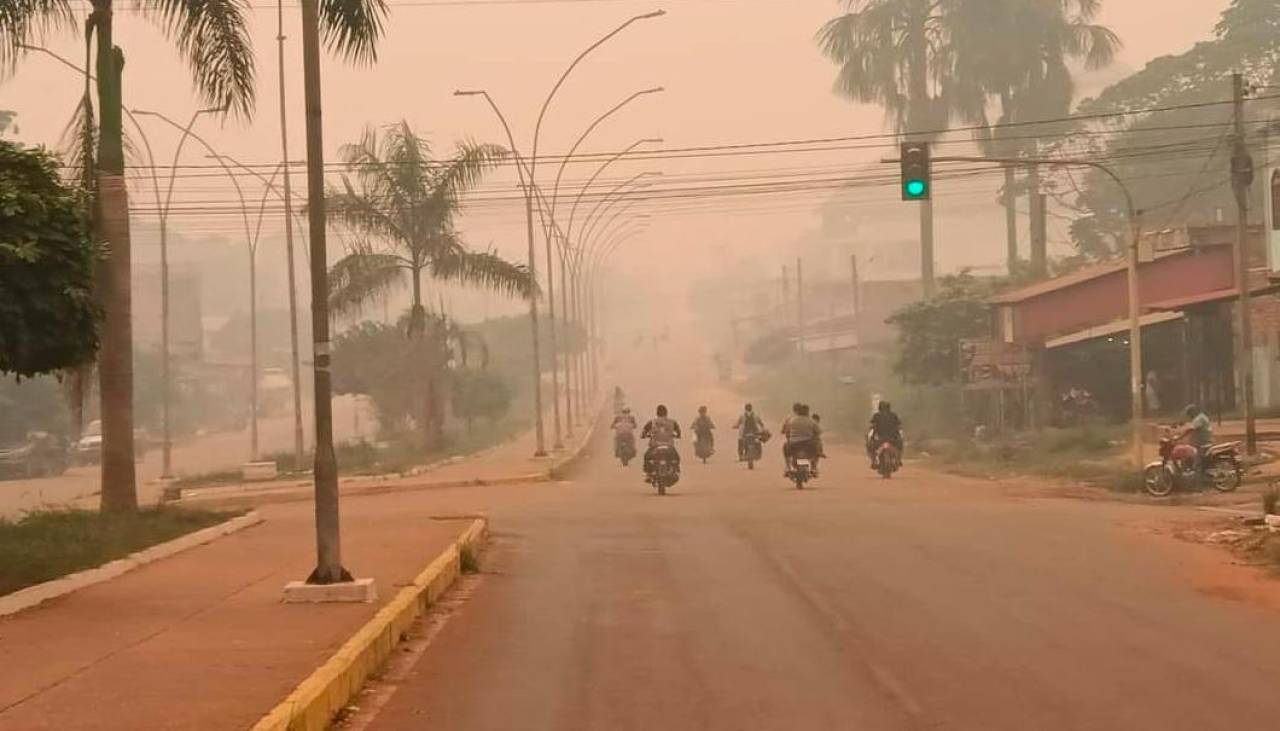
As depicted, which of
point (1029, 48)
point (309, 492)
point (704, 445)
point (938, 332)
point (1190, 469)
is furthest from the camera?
point (1029, 48)

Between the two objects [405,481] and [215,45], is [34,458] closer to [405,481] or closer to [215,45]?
[405,481]

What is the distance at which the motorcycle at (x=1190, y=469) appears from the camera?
96.8 feet

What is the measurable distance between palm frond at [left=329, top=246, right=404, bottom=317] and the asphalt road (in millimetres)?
25135

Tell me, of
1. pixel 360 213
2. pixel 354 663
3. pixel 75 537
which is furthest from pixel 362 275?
pixel 354 663

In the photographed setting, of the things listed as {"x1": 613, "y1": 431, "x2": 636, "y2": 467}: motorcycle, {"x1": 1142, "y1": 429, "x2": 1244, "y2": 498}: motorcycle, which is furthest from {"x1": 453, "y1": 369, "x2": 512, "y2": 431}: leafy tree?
{"x1": 1142, "y1": 429, "x2": 1244, "y2": 498}: motorcycle

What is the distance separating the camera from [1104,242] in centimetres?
8094

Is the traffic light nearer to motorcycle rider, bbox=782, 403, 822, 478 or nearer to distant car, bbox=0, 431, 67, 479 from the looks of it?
motorcycle rider, bbox=782, 403, 822, 478

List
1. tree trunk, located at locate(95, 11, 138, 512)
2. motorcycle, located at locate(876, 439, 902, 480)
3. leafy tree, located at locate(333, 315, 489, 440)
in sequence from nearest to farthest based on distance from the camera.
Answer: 1. tree trunk, located at locate(95, 11, 138, 512)
2. motorcycle, located at locate(876, 439, 902, 480)
3. leafy tree, located at locate(333, 315, 489, 440)

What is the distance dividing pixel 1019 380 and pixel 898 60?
21.5m

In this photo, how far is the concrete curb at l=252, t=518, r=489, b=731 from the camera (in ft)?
28.6

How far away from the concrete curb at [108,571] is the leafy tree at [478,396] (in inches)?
1977

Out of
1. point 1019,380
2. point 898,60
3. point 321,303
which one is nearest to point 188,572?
point 321,303

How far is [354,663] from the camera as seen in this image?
1052 centimetres

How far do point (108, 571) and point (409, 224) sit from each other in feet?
105
